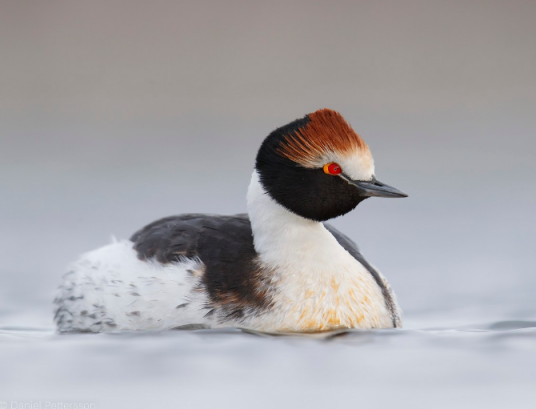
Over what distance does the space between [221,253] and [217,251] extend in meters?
0.03

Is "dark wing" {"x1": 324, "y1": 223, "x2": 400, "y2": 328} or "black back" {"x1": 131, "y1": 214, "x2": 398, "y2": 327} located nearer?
"black back" {"x1": 131, "y1": 214, "x2": 398, "y2": 327}

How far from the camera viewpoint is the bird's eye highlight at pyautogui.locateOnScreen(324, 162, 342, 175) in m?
7.30

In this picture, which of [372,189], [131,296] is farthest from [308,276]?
[131,296]

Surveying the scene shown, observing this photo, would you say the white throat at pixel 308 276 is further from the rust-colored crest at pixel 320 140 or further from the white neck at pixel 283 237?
the rust-colored crest at pixel 320 140

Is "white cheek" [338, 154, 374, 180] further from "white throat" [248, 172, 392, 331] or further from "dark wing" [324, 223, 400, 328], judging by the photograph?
"dark wing" [324, 223, 400, 328]

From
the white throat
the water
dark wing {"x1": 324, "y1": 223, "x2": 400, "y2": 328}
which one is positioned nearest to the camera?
the water

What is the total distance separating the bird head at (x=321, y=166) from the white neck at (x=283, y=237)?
0.14 metres

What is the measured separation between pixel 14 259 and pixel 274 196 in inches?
168

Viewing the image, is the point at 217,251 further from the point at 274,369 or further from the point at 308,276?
the point at 274,369

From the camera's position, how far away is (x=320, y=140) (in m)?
7.27

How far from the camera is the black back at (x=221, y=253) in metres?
7.34

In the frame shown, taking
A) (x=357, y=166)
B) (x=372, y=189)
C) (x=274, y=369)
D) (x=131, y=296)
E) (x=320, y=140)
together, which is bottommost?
(x=274, y=369)

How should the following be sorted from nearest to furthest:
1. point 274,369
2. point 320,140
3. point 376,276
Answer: point 274,369 → point 320,140 → point 376,276

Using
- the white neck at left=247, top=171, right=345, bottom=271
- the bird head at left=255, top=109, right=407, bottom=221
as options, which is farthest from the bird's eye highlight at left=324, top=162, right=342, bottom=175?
the white neck at left=247, top=171, right=345, bottom=271
